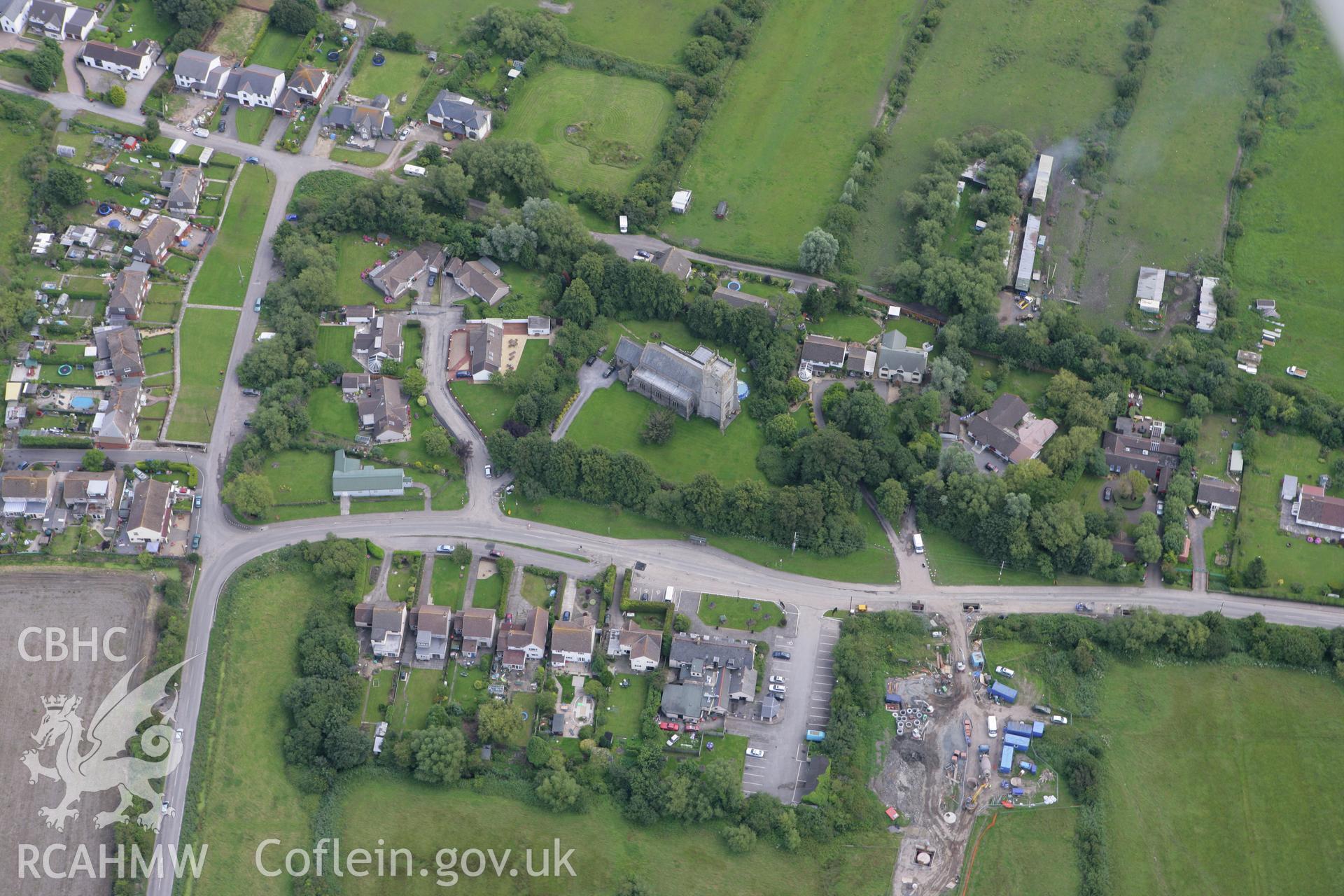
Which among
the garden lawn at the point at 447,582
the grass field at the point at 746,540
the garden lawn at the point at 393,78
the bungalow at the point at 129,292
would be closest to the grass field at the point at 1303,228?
the grass field at the point at 746,540

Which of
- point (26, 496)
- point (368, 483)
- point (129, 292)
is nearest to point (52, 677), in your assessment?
point (26, 496)

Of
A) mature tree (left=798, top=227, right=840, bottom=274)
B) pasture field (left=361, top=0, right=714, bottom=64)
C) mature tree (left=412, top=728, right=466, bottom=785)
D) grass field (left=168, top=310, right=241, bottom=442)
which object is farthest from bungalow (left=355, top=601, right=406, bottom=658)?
pasture field (left=361, top=0, right=714, bottom=64)

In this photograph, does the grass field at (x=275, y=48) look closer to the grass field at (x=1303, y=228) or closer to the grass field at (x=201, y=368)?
the grass field at (x=201, y=368)

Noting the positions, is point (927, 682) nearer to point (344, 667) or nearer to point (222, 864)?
point (344, 667)

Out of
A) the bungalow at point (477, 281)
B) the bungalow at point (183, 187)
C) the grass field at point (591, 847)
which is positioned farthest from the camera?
the bungalow at point (183, 187)

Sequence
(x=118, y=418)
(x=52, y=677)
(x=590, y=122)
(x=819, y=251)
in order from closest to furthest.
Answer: (x=52, y=677), (x=118, y=418), (x=819, y=251), (x=590, y=122)

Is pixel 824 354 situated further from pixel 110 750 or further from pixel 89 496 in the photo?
pixel 110 750
